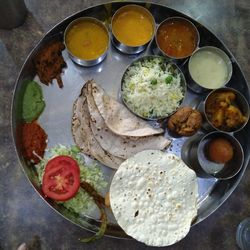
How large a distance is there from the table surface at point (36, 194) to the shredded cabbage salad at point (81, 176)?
218 millimetres

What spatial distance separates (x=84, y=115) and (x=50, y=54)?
551 mm

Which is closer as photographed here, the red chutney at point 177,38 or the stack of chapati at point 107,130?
the stack of chapati at point 107,130

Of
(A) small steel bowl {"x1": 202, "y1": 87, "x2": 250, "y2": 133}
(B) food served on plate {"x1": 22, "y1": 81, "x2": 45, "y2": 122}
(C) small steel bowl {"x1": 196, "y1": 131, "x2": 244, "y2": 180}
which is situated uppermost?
(B) food served on plate {"x1": 22, "y1": 81, "x2": 45, "y2": 122}

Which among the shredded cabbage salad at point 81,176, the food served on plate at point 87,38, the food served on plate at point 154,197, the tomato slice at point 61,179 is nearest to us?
the food served on plate at point 154,197

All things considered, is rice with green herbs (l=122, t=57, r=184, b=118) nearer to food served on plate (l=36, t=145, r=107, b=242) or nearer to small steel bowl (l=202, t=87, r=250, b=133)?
small steel bowl (l=202, t=87, r=250, b=133)

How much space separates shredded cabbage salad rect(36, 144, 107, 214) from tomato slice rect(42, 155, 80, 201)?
12cm

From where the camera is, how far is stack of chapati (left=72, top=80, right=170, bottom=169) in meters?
3.18

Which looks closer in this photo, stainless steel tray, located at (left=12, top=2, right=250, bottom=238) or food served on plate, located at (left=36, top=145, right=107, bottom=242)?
food served on plate, located at (left=36, top=145, right=107, bottom=242)

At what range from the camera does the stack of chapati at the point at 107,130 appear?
3.18m

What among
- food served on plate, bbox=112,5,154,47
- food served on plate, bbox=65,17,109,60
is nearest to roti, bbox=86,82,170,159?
food served on plate, bbox=65,17,109,60

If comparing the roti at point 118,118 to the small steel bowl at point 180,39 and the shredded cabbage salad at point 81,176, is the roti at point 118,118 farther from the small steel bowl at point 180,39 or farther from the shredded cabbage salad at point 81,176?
the small steel bowl at point 180,39

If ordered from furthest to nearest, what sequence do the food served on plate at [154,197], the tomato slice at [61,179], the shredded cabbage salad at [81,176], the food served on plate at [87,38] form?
the food served on plate at [87,38] < the shredded cabbage salad at [81,176] < the tomato slice at [61,179] < the food served on plate at [154,197]

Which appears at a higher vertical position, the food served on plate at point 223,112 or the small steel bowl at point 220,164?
the food served on plate at point 223,112

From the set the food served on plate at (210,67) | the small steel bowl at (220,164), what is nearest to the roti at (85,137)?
the small steel bowl at (220,164)
